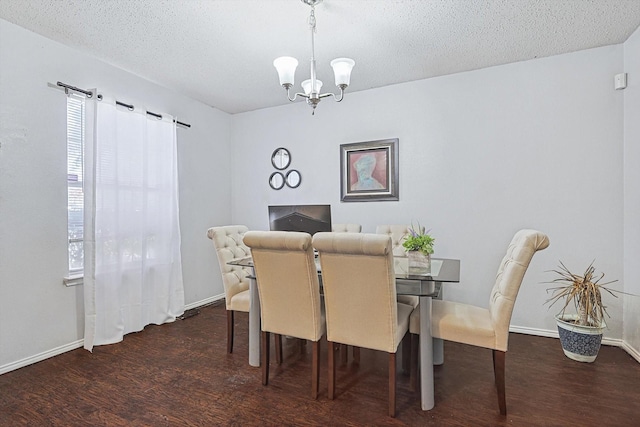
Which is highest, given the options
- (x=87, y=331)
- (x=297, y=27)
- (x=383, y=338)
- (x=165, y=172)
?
(x=297, y=27)

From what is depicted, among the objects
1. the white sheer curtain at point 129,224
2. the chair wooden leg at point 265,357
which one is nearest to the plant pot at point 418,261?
the chair wooden leg at point 265,357

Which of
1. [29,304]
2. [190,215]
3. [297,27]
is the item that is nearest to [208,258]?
[190,215]

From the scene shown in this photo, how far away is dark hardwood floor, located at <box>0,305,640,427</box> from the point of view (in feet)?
5.92

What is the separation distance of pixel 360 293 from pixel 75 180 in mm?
2588

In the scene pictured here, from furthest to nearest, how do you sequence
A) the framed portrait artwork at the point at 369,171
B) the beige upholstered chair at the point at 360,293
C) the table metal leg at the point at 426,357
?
1. the framed portrait artwork at the point at 369,171
2. the table metal leg at the point at 426,357
3. the beige upholstered chair at the point at 360,293

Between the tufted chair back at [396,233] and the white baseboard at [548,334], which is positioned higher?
the tufted chair back at [396,233]

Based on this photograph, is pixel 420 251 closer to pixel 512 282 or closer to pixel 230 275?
pixel 512 282

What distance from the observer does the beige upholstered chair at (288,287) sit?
190 centimetres

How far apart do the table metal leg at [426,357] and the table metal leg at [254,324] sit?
1.14 meters

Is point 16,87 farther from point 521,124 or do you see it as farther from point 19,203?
point 521,124

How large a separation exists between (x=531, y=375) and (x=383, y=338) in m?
1.23

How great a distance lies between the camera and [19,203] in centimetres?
242

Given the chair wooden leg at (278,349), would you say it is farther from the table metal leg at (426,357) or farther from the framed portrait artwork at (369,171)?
the framed portrait artwork at (369,171)

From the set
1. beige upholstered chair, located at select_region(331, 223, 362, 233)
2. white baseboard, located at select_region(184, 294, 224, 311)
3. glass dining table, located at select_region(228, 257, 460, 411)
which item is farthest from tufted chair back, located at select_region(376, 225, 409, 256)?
white baseboard, located at select_region(184, 294, 224, 311)
